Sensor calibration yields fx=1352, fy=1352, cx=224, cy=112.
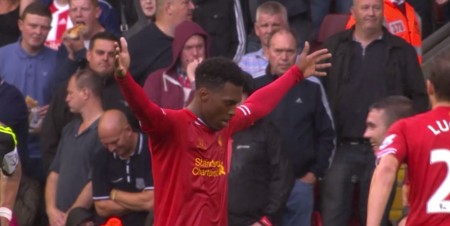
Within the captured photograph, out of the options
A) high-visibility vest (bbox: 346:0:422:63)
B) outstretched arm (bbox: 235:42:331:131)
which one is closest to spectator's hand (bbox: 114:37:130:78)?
outstretched arm (bbox: 235:42:331:131)

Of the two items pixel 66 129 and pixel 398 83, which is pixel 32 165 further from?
pixel 398 83

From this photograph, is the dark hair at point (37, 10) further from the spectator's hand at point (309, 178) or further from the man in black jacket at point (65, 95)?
the spectator's hand at point (309, 178)

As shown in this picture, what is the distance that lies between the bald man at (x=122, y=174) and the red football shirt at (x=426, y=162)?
3968 mm

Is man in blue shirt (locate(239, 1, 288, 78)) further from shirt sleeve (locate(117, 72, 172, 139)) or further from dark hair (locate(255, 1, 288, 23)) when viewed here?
shirt sleeve (locate(117, 72, 172, 139))

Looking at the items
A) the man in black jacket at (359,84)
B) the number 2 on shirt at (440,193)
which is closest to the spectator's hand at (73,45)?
the man in black jacket at (359,84)

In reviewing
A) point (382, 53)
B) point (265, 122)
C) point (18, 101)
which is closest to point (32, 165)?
point (18, 101)

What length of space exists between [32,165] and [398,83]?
143 inches

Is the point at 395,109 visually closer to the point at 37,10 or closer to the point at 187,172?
the point at 187,172

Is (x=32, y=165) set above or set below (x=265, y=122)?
below

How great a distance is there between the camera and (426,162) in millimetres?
7875

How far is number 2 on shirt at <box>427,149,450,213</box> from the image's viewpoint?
7.84m

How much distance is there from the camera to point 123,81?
7.74 m

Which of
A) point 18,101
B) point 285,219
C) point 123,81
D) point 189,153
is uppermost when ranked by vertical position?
point 123,81

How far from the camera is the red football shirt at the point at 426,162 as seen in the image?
309 inches
